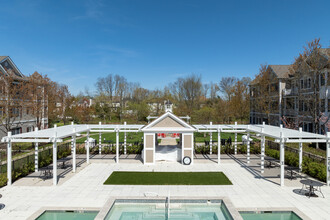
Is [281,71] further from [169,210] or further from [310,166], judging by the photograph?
[169,210]

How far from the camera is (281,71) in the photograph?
36781 millimetres

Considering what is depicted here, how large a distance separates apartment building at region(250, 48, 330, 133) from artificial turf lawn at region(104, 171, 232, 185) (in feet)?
53.8

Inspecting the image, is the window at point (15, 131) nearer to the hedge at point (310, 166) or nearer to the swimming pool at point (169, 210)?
the swimming pool at point (169, 210)

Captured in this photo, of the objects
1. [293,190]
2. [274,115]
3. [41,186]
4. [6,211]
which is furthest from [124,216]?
[274,115]

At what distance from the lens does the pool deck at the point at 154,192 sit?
968 centimetres

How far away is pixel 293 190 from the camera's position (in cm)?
1175

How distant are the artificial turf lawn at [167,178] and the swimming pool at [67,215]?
377 cm

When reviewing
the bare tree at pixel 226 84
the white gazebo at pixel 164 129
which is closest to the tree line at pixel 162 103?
the bare tree at pixel 226 84

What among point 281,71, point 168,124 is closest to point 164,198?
point 168,124

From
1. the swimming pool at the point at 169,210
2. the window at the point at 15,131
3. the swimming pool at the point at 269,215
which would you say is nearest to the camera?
the swimming pool at the point at 269,215

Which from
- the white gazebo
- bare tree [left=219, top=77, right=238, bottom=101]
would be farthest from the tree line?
the white gazebo

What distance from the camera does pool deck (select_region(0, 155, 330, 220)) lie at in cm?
968

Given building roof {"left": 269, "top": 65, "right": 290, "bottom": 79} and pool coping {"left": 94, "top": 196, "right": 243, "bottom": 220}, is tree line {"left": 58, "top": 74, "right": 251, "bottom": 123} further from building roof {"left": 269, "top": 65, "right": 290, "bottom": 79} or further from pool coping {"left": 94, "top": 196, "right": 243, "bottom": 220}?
pool coping {"left": 94, "top": 196, "right": 243, "bottom": 220}

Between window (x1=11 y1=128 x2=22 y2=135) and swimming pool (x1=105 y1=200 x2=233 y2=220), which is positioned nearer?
swimming pool (x1=105 y1=200 x2=233 y2=220)
